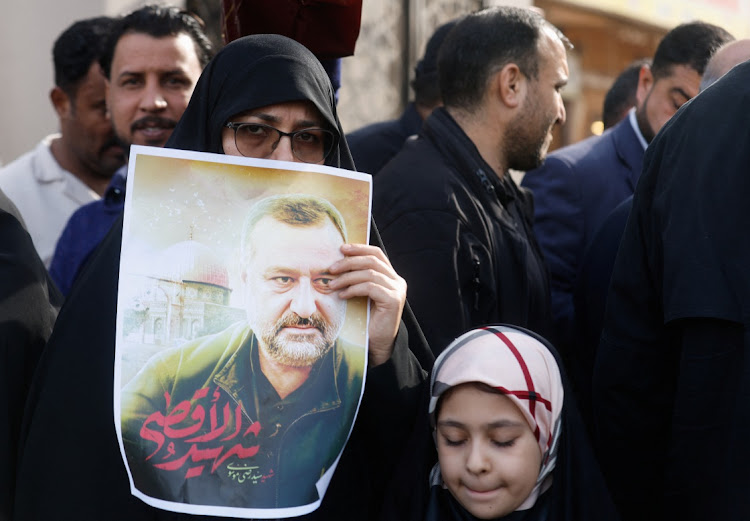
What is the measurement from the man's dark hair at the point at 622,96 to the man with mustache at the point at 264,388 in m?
3.63

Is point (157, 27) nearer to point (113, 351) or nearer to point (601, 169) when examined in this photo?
point (601, 169)

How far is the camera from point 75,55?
4.04m

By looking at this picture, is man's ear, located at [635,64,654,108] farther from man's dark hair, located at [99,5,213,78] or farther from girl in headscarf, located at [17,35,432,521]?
girl in headscarf, located at [17,35,432,521]

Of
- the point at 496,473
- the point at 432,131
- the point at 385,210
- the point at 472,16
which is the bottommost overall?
the point at 496,473

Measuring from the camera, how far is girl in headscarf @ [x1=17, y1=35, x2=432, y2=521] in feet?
6.43

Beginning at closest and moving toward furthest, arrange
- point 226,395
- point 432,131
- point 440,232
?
point 226,395 < point 440,232 < point 432,131

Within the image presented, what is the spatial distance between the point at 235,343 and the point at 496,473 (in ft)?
2.02

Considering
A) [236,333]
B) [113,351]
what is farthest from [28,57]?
[236,333]

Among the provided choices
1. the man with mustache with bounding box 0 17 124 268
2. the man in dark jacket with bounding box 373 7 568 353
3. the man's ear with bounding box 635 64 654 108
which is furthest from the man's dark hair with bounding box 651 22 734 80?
the man with mustache with bounding box 0 17 124 268

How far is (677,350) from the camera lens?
231 cm

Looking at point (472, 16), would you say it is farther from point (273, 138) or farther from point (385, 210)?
point (273, 138)

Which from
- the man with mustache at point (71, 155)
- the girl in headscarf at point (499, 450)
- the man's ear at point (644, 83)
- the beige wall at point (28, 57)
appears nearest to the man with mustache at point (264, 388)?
the girl in headscarf at point (499, 450)

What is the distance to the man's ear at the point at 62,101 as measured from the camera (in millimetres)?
4094

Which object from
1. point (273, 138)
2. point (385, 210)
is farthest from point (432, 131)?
point (273, 138)
